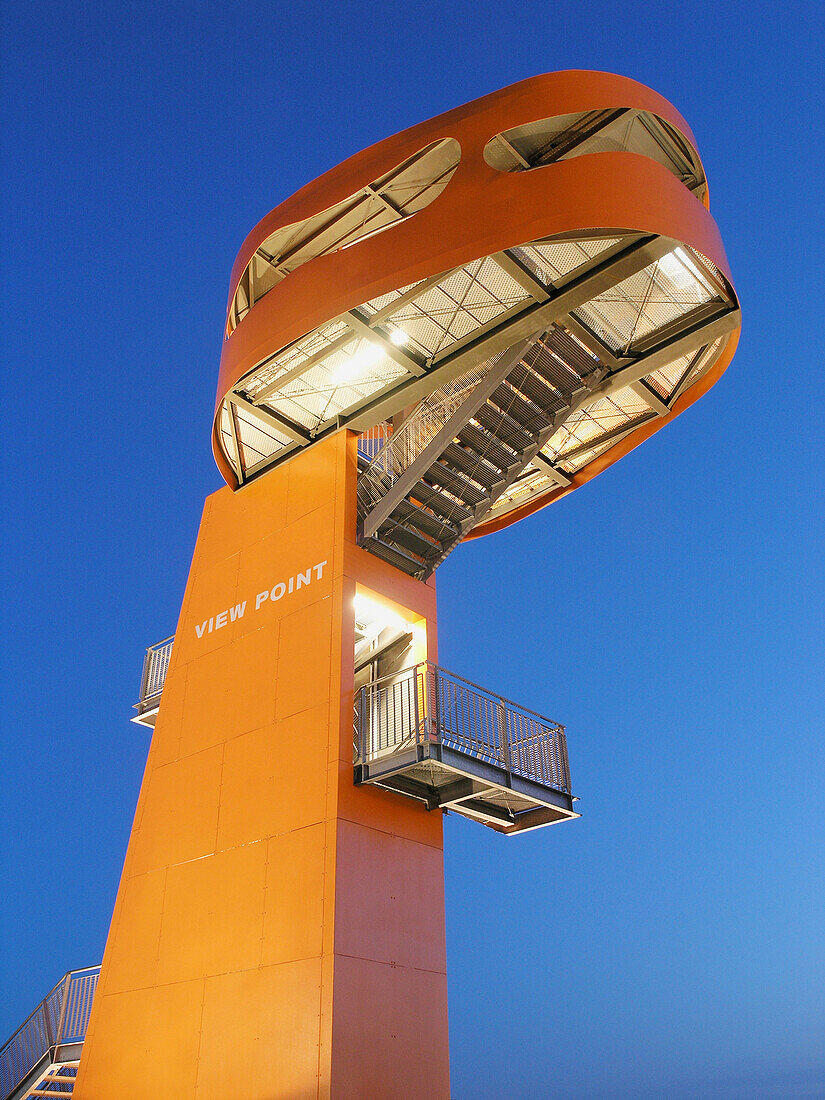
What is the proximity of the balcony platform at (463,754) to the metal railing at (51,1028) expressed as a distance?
9.30 meters

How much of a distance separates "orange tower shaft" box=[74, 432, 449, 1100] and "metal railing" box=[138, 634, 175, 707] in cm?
160

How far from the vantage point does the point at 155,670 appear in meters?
22.9

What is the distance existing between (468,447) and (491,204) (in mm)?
4383

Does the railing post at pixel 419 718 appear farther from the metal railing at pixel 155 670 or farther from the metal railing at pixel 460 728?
the metal railing at pixel 155 670

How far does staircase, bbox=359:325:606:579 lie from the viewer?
1733 cm

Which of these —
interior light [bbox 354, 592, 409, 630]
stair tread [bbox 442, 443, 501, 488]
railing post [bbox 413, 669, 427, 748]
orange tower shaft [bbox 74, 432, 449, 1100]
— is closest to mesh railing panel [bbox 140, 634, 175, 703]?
orange tower shaft [bbox 74, 432, 449, 1100]

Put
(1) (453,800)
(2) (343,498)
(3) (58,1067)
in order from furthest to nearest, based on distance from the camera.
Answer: (3) (58,1067)
(2) (343,498)
(1) (453,800)

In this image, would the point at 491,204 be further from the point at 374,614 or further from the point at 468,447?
the point at 374,614

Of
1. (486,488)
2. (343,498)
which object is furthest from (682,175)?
(343,498)

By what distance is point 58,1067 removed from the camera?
67.3ft

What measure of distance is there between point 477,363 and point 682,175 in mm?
5443

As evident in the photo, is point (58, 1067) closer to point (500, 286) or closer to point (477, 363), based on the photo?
point (477, 363)

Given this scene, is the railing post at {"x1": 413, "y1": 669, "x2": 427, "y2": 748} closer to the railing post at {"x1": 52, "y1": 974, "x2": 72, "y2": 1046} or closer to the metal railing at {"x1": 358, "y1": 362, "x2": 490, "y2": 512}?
the metal railing at {"x1": 358, "y1": 362, "x2": 490, "y2": 512}

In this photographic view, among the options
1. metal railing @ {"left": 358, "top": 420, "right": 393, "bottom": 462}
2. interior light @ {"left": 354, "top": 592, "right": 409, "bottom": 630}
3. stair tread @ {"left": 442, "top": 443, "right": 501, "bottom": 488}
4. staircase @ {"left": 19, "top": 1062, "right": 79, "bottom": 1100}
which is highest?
metal railing @ {"left": 358, "top": 420, "right": 393, "bottom": 462}
